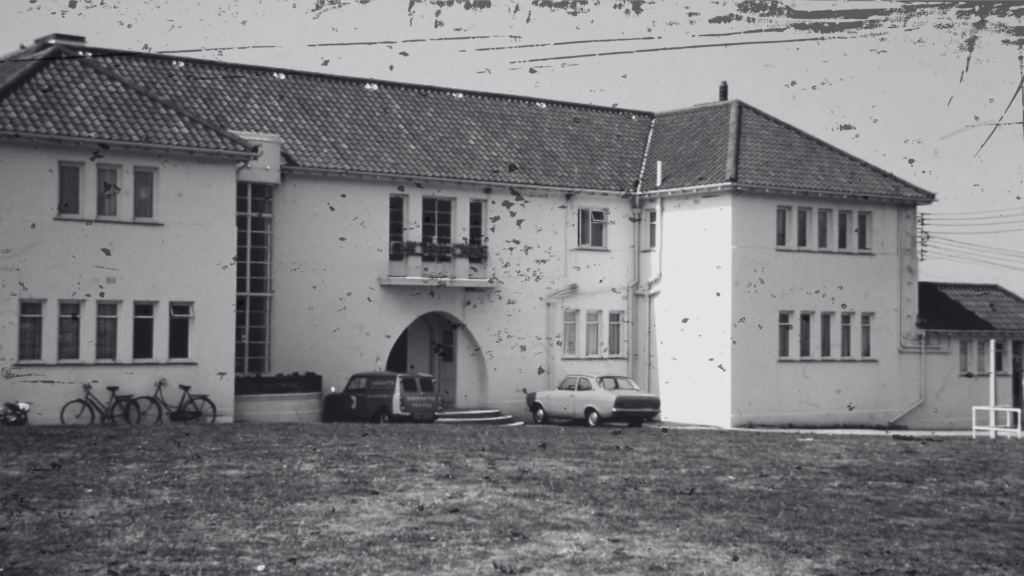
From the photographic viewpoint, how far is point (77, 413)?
30.2 m

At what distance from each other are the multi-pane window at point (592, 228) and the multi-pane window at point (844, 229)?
23.4ft

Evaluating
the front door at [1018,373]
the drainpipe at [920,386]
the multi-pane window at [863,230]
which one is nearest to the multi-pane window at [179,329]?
the multi-pane window at [863,230]

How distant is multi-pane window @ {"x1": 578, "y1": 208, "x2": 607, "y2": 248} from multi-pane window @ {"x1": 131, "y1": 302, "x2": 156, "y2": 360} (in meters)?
14.6

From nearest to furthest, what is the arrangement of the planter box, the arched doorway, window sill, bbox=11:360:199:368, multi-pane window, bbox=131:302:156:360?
window sill, bbox=11:360:199:368
multi-pane window, bbox=131:302:156:360
the planter box
the arched doorway

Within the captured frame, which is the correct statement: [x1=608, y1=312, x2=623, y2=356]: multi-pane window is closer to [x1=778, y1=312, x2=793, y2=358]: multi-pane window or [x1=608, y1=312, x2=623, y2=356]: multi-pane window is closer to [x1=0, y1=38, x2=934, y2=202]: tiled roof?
[x1=0, y1=38, x2=934, y2=202]: tiled roof

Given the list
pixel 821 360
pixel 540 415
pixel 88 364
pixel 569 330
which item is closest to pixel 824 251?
pixel 821 360

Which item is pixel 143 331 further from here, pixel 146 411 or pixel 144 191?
pixel 144 191

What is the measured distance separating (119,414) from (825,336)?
832 inches

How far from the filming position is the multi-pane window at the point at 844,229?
42.0m

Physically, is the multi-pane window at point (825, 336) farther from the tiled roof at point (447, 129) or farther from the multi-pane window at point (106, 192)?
the multi-pane window at point (106, 192)

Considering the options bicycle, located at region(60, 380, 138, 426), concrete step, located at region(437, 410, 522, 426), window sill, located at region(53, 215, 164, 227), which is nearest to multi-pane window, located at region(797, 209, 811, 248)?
concrete step, located at region(437, 410, 522, 426)

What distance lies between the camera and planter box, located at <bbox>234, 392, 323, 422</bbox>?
33531mm

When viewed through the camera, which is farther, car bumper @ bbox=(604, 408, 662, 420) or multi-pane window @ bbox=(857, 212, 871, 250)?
multi-pane window @ bbox=(857, 212, 871, 250)

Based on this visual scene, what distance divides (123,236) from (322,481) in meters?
13.1
